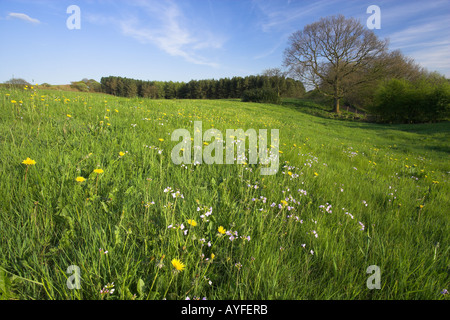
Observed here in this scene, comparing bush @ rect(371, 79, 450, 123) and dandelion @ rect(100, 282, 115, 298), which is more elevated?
bush @ rect(371, 79, 450, 123)

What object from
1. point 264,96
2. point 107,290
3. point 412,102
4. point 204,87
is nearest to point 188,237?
point 107,290

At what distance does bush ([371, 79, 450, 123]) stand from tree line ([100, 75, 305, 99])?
39.2m

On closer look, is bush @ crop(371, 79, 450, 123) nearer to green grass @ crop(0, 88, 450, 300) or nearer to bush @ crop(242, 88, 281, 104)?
bush @ crop(242, 88, 281, 104)

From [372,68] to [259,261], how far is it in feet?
131

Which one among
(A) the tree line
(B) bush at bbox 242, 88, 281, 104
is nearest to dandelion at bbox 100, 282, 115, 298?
(B) bush at bbox 242, 88, 281, 104

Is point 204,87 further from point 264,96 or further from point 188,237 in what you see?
point 188,237

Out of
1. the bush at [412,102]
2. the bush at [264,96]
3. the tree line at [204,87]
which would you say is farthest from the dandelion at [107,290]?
the tree line at [204,87]

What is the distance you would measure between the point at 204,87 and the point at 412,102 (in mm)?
68276

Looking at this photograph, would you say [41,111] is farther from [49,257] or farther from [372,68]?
[372,68]

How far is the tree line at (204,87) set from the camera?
219ft

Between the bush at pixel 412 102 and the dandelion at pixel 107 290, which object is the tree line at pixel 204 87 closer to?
the bush at pixel 412 102

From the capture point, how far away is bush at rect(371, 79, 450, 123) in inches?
882

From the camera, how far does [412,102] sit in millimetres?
24641
